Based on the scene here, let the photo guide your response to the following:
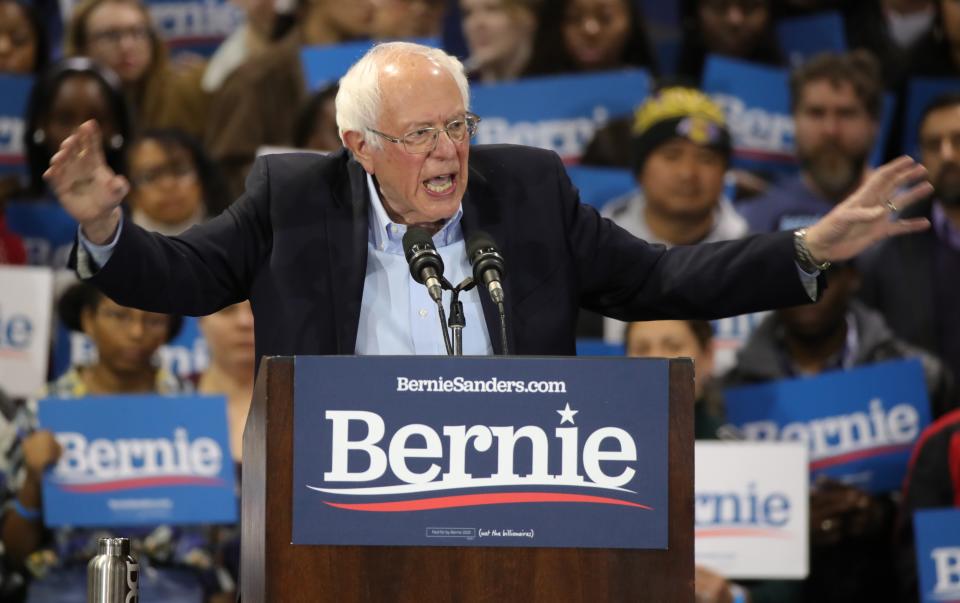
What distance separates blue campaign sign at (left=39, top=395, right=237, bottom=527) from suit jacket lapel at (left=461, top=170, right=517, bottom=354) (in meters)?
2.00

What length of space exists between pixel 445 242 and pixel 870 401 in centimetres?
260

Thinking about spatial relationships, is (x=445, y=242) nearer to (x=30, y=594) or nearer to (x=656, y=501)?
(x=656, y=501)

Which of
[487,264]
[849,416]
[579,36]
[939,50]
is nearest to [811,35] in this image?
[939,50]

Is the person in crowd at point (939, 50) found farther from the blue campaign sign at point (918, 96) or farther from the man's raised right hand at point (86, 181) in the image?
the man's raised right hand at point (86, 181)

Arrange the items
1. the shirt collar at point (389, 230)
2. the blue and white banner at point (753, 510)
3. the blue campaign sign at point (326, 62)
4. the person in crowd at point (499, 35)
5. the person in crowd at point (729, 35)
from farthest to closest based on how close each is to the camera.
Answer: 1. the person in crowd at point (729, 35)
2. the person in crowd at point (499, 35)
3. the blue campaign sign at point (326, 62)
4. the blue and white banner at point (753, 510)
5. the shirt collar at point (389, 230)

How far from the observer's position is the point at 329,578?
2195 millimetres

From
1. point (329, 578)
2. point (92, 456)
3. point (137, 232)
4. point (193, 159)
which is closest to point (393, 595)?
point (329, 578)

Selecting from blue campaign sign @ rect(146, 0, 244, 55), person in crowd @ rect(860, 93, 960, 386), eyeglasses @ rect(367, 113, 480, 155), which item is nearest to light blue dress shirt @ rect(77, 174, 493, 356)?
eyeglasses @ rect(367, 113, 480, 155)

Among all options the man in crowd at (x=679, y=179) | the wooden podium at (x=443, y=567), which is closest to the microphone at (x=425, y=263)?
the wooden podium at (x=443, y=567)

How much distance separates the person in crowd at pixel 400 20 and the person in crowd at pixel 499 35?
193 millimetres

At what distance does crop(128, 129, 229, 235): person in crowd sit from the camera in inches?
228

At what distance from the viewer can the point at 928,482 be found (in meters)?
4.81

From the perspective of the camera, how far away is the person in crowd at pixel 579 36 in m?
6.55

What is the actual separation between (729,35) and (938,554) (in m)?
2.97
